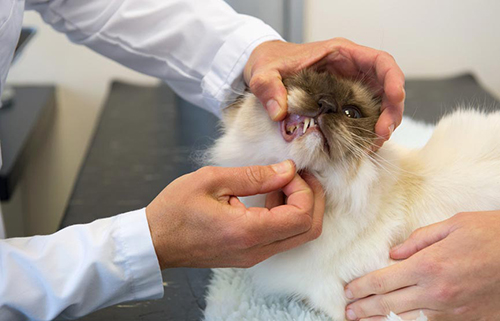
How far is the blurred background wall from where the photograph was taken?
2.21 meters

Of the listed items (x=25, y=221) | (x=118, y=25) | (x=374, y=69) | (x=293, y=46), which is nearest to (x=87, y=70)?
(x=25, y=221)

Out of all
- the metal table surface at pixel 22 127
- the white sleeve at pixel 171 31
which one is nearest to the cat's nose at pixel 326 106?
the white sleeve at pixel 171 31

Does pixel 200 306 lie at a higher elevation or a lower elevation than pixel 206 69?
lower

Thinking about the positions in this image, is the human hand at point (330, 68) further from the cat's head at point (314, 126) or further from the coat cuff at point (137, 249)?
the coat cuff at point (137, 249)

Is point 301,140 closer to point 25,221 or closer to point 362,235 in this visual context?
point 362,235

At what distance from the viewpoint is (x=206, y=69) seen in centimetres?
115

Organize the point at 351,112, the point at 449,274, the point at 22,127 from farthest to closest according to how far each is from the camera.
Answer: the point at 22,127
the point at 351,112
the point at 449,274

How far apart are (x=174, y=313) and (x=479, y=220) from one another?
514mm

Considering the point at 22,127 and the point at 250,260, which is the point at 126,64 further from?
the point at 22,127

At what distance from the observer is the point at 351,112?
2.71 ft

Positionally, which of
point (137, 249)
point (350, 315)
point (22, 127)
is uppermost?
point (137, 249)

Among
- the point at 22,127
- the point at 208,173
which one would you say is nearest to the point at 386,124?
the point at 208,173

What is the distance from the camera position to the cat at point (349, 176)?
2.55 feet

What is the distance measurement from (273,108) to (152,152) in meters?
0.88
